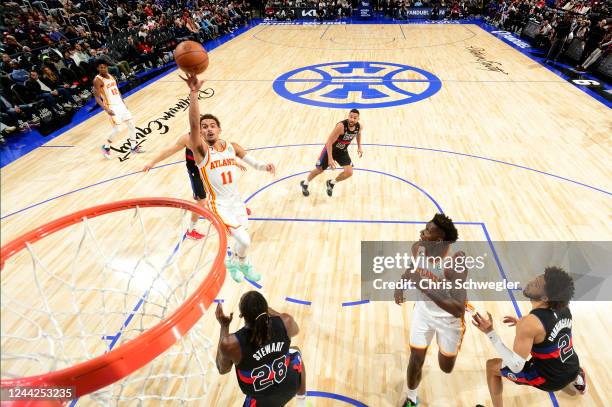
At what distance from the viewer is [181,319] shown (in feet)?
6.82

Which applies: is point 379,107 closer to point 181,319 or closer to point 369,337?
point 369,337

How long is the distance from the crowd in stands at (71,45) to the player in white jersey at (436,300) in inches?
302

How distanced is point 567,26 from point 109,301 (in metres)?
15.7

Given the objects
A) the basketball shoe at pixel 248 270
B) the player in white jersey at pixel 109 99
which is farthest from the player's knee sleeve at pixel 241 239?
the player in white jersey at pixel 109 99

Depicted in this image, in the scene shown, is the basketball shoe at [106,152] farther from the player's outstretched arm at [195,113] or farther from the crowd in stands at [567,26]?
the crowd in stands at [567,26]

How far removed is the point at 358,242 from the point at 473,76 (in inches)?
370

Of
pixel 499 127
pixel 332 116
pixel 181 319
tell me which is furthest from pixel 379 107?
pixel 181 319

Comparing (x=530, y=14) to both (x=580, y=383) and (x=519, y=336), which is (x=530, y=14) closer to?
(x=580, y=383)

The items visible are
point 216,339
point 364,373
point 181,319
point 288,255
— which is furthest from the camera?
point 288,255

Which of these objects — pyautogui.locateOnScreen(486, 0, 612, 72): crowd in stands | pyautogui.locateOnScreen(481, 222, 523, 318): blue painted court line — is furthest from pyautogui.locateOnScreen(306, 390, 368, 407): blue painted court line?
pyautogui.locateOnScreen(486, 0, 612, 72): crowd in stands

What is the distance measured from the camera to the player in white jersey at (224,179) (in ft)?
12.9

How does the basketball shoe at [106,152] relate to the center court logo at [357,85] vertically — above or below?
above

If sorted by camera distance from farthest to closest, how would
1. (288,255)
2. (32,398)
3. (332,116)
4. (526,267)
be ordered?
(332,116) < (288,255) < (526,267) < (32,398)
